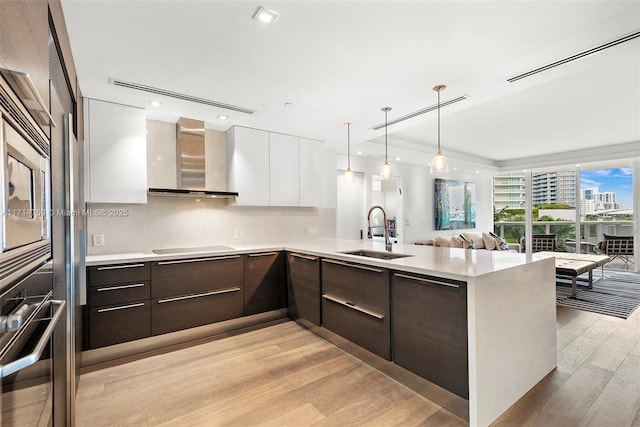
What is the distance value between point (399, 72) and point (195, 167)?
2328mm

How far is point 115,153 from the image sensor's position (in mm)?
2916

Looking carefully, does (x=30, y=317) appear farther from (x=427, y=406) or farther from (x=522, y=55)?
(x=522, y=55)

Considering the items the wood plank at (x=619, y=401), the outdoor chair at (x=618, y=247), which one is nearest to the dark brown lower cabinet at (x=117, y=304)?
the wood plank at (x=619, y=401)

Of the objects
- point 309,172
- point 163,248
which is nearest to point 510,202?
point 309,172

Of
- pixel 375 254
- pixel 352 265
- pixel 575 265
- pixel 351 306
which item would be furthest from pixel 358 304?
pixel 575 265

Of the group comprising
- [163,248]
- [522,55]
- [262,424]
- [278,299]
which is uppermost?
[522,55]

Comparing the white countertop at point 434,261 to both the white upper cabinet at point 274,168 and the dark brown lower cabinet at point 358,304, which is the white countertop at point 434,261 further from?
the white upper cabinet at point 274,168

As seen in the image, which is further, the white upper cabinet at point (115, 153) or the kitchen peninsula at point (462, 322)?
the white upper cabinet at point (115, 153)

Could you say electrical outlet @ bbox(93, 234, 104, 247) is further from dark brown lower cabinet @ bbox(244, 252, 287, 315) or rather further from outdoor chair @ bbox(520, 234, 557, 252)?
outdoor chair @ bbox(520, 234, 557, 252)

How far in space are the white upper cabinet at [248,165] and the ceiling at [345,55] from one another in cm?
18

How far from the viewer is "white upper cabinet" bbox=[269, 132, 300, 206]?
3.89m

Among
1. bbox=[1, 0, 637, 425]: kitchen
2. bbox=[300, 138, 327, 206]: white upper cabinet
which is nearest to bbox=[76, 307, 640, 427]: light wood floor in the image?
bbox=[1, 0, 637, 425]: kitchen

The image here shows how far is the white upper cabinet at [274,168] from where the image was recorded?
3.66 m

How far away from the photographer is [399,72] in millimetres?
2430
